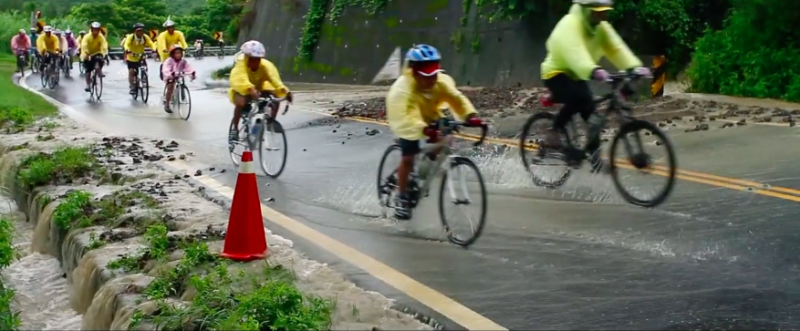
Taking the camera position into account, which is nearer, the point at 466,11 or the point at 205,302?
the point at 205,302

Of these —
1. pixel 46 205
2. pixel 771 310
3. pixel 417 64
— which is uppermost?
pixel 417 64

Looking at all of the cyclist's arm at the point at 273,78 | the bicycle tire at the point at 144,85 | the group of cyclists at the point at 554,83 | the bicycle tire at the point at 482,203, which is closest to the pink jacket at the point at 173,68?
the bicycle tire at the point at 144,85

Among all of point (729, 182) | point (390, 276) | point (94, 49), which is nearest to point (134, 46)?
point (94, 49)

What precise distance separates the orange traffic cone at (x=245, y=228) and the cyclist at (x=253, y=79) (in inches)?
174

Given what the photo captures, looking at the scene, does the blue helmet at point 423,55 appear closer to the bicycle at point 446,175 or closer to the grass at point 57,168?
the bicycle at point 446,175

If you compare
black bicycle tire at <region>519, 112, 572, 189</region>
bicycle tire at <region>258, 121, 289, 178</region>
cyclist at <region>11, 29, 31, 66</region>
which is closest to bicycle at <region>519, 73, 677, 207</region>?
black bicycle tire at <region>519, 112, 572, 189</region>

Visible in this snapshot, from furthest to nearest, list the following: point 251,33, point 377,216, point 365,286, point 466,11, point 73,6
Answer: point 73,6 < point 251,33 < point 466,11 < point 377,216 < point 365,286

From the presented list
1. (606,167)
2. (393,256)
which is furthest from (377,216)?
(606,167)

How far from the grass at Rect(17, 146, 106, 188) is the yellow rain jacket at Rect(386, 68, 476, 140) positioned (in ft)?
14.6

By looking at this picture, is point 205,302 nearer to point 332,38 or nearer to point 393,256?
point 393,256

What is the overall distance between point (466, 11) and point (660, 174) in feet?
58.1

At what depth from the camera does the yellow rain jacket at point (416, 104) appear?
7195mm

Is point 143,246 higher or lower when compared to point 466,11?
lower

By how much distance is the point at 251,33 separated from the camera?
4219 centimetres
